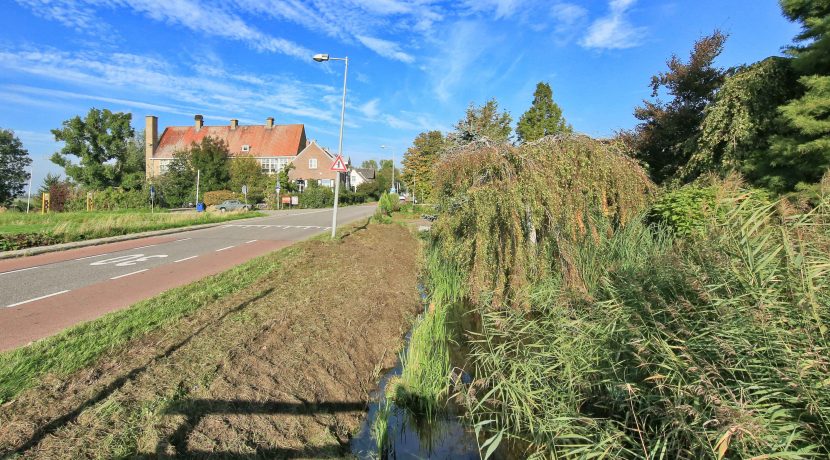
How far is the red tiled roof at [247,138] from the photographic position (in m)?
72.0

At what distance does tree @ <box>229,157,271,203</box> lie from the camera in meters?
49.7

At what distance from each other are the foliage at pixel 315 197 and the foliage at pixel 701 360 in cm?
4812

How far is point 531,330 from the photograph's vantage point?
5340 millimetres

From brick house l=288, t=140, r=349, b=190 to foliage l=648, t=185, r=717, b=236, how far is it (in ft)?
207

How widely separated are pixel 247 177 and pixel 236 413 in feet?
165

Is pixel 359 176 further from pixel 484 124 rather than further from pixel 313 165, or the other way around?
pixel 484 124

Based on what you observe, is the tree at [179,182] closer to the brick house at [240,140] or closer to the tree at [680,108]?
the brick house at [240,140]

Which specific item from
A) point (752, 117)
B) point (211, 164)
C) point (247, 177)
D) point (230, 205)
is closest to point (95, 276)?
point (752, 117)

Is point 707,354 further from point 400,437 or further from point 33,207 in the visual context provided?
point 33,207

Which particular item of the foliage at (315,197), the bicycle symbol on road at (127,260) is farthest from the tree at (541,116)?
the foliage at (315,197)

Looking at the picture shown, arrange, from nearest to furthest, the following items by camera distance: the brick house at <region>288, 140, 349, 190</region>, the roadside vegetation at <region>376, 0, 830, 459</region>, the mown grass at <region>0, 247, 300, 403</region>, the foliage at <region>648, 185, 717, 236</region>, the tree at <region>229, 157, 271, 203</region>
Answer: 1. the roadside vegetation at <region>376, 0, 830, 459</region>
2. the mown grass at <region>0, 247, 300, 403</region>
3. the foliage at <region>648, 185, 717, 236</region>
4. the tree at <region>229, 157, 271, 203</region>
5. the brick house at <region>288, 140, 349, 190</region>

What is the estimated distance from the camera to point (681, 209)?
27.0 feet

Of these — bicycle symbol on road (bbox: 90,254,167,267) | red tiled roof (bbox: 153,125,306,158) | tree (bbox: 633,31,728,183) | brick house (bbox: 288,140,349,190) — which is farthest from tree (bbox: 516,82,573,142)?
red tiled roof (bbox: 153,125,306,158)

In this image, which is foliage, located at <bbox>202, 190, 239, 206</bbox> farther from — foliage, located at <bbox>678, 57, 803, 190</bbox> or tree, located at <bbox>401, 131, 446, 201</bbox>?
foliage, located at <bbox>678, 57, 803, 190</bbox>
